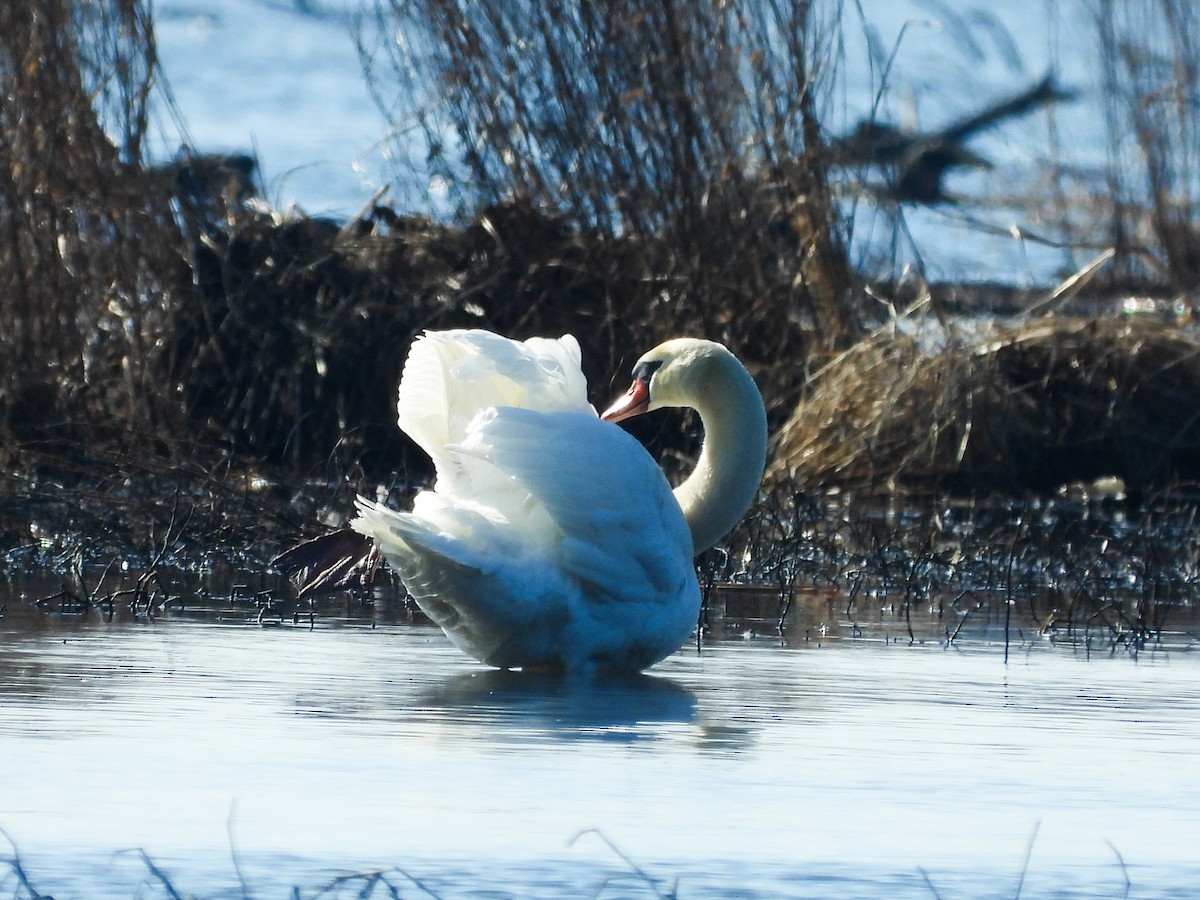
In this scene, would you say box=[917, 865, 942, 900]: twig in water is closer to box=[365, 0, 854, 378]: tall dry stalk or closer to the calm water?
the calm water

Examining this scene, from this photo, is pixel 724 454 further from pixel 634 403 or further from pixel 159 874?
pixel 159 874

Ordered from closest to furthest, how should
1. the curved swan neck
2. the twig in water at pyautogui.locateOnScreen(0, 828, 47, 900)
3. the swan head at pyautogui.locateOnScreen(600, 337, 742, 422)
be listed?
the twig in water at pyautogui.locateOnScreen(0, 828, 47, 900) → the curved swan neck → the swan head at pyautogui.locateOnScreen(600, 337, 742, 422)

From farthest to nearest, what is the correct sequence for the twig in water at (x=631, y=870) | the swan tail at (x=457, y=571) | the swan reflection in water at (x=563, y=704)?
the swan tail at (x=457, y=571), the swan reflection in water at (x=563, y=704), the twig in water at (x=631, y=870)

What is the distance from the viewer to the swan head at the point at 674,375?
5703 mm

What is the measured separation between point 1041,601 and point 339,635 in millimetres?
2299

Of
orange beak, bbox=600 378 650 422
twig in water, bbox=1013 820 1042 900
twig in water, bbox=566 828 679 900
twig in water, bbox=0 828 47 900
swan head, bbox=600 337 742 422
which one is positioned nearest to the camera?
twig in water, bbox=0 828 47 900

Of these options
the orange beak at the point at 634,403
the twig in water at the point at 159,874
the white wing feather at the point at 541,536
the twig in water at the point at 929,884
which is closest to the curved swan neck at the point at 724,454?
the orange beak at the point at 634,403

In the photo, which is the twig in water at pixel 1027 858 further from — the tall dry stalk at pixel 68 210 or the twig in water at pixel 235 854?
the tall dry stalk at pixel 68 210

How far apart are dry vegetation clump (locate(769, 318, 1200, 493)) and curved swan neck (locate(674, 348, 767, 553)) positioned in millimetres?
3450

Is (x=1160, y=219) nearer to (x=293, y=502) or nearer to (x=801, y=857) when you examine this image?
(x=293, y=502)

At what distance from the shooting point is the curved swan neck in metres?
5.42

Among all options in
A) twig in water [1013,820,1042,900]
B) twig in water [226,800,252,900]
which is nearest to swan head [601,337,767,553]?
twig in water [1013,820,1042,900]

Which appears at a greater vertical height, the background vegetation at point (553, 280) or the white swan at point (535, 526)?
the background vegetation at point (553, 280)

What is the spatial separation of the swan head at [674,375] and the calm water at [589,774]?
3.35 feet
